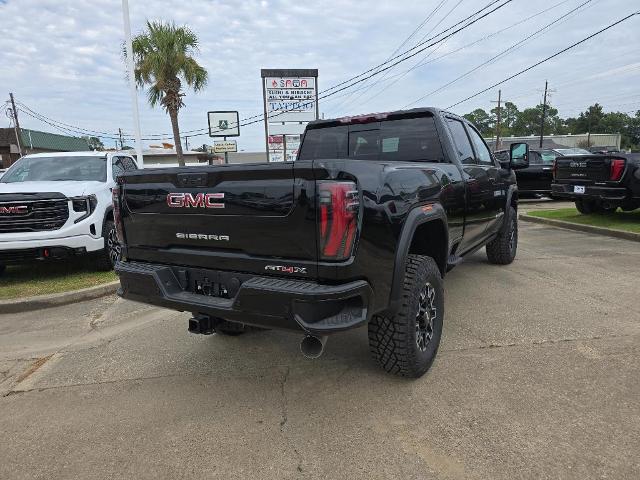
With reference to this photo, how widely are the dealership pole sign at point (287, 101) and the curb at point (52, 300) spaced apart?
14.2m

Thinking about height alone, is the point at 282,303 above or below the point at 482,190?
below

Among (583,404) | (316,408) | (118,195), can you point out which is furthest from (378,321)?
(118,195)

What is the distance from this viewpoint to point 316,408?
2.97m

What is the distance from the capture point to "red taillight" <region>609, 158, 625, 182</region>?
8461mm

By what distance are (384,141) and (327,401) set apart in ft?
8.34

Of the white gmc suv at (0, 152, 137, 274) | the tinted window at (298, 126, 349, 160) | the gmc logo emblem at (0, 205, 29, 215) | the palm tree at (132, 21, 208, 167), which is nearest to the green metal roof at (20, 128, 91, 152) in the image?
the palm tree at (132, 21, 208, 167)

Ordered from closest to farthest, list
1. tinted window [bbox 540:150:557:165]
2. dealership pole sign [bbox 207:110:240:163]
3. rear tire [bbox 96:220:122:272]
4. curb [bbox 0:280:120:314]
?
curb [bbox 0:280:120:314] → rear tire [bbox 96:220:122:272] → tinted window [bbox 540:150:557:165] → dealership pole sign [bbox 207:110:240:163]

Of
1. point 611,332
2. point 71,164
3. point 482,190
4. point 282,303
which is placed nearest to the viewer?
point 282,303

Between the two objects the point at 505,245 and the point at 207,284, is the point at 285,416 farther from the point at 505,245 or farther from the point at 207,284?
the point at 505,245

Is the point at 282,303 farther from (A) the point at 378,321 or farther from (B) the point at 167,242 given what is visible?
(B) the point at 167,242

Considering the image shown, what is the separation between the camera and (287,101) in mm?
19656

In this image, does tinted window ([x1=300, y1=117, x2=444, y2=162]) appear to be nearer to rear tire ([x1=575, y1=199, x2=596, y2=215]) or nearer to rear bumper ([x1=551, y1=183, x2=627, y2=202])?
rear bumper ([x1=551, y1=183, x2=627, y2=202])

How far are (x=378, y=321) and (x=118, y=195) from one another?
204 centimetres

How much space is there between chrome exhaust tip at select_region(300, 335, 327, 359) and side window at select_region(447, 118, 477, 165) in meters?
2.58
